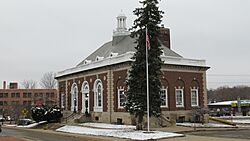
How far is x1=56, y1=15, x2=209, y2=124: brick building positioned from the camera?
44.5 m

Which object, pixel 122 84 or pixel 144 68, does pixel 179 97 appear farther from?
pixel 144 68

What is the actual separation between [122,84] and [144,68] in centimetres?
1209

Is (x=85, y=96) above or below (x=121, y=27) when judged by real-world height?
below

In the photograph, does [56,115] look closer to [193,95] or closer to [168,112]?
[168,112]

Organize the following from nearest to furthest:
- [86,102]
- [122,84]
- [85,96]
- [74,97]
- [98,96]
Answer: [122,84] → [98,96] → [86,102] → [85,96] → [74,97]

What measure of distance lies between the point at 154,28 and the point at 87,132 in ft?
39.6

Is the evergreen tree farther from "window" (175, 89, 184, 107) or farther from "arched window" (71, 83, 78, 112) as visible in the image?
"arched window" (71, 83, 78, 112)

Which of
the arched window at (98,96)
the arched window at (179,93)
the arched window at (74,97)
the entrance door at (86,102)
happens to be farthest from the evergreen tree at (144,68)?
the arched window at (74,97)

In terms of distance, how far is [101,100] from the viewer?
4838 cm

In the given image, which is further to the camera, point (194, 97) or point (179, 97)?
point (194, 97)

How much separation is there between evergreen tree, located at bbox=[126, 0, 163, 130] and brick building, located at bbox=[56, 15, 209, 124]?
902 cm

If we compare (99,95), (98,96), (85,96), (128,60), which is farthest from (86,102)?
(128,60)

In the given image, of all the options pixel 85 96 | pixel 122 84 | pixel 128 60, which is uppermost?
pixel 128 60

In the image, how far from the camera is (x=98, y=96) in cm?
4928
